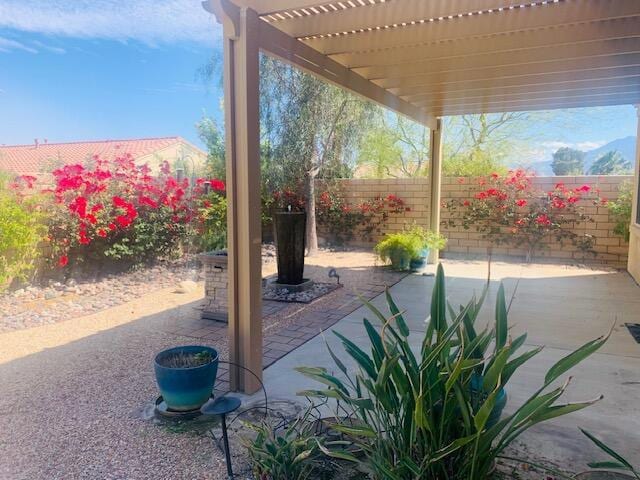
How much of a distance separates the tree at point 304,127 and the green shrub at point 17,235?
4.15 metres

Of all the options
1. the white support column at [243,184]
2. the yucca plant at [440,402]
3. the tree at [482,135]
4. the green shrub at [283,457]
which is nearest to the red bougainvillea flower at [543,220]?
the tree at [482,135]

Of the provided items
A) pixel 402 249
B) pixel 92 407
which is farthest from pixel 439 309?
pixel 402 249

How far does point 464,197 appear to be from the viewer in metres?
9.09

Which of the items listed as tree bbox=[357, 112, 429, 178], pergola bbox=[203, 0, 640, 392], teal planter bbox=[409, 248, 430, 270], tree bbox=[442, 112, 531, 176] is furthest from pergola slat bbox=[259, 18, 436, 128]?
tree bbox=[442, 112, 531, 176]

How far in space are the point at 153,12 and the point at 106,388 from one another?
3.92 meters

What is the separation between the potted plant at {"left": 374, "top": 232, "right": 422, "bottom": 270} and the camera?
7.23 metres

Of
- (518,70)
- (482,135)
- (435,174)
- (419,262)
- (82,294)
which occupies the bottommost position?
(82,294)

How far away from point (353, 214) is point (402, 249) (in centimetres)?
271

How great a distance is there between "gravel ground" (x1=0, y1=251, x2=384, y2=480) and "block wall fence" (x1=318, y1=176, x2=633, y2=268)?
5504 mm

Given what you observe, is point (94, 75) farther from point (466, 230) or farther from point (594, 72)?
point (466, 230)

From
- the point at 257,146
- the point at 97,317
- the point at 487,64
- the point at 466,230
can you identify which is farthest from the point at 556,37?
the point at 466,230

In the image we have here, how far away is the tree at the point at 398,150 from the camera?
1177 cm

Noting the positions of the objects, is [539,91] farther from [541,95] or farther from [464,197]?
[464,197]

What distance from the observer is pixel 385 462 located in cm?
174
